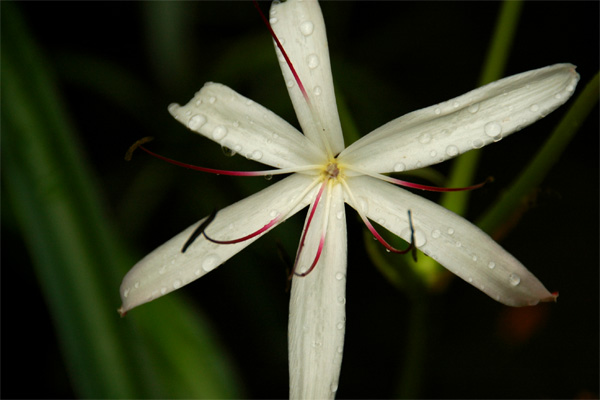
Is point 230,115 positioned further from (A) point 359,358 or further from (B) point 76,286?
(A) point 359,358

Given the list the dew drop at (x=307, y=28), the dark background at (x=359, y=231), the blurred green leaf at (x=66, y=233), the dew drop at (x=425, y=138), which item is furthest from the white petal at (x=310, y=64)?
the dark background at (x=359, y=231)

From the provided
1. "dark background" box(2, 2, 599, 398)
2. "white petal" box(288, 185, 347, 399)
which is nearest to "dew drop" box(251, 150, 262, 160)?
"white petal" box(288, 185, 347, 399)

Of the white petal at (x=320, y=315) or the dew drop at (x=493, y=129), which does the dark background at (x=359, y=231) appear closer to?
the white petal at (x=320, y=315)

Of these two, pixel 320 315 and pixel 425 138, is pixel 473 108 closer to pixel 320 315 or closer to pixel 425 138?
pixel 425 138

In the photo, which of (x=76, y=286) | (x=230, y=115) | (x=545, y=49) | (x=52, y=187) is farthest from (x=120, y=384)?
Answer: (x=545, y=49)

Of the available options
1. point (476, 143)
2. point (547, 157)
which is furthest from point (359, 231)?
point (476, 143)

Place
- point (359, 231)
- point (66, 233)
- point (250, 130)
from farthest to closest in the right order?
1. point (359, 231)
2. point (66, 233)
3. point (250, 130)

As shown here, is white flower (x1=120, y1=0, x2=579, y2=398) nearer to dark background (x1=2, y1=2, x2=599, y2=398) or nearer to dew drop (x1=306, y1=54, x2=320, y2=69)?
dew drop (x1=306, y1=54, x2=320, y2=69)
